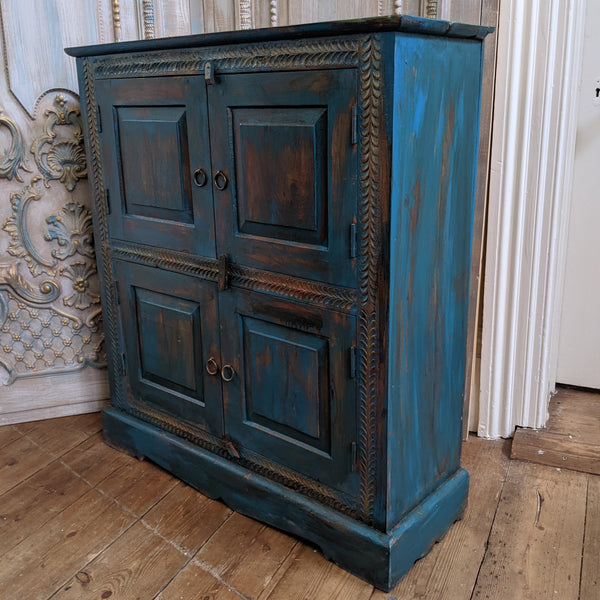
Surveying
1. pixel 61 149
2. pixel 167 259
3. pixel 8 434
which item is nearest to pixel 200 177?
pixel 167 259

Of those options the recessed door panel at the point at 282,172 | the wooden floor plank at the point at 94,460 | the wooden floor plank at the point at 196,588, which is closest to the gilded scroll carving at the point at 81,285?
the wooden floor plank at the point at 94,460

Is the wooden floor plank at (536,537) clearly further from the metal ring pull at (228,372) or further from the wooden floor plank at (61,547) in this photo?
the wooden floor plank at (61,547)

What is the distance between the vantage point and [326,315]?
1.59m

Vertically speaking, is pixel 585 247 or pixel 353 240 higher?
pixel 353 240

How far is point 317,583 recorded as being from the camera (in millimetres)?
1653

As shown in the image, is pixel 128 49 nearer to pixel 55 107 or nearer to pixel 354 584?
pixel 55 107

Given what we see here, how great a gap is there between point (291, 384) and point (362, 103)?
72 centimetres

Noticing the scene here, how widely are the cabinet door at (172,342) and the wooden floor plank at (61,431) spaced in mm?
345

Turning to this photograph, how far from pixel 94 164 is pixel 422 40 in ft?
3.71

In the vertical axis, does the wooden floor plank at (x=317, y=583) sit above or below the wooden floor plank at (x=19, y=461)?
above

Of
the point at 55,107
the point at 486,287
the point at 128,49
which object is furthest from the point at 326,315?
the point at 55,107

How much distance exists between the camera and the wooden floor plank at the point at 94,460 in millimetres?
2158

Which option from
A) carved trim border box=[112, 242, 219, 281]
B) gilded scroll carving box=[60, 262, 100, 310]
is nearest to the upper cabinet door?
carved trim border box=[112, 242, 219, 281]

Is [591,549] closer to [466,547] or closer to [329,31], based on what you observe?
[466,547]
